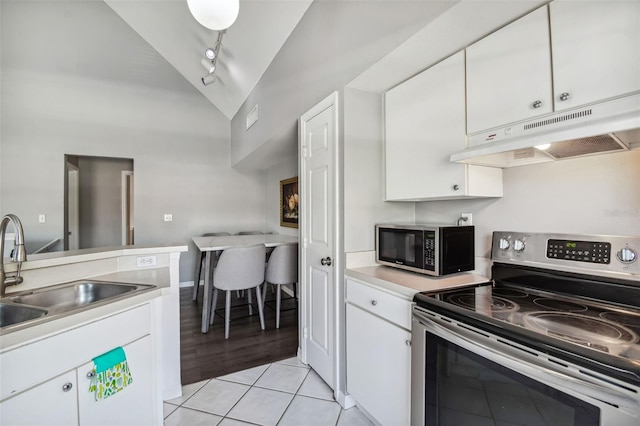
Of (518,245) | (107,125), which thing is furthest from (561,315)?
(107,125)

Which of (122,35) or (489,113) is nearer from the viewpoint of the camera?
(489,113)

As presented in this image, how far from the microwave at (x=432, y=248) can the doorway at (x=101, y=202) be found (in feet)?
15.5

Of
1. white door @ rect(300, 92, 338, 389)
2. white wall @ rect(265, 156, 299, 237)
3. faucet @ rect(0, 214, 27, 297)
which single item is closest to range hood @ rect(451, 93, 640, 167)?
white door @ rect(300, 92, 338, 389)

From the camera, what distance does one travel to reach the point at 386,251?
A: 1849 mm

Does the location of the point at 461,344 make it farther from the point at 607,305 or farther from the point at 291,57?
the point at 291,57

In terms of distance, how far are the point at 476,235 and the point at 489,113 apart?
0.71 m

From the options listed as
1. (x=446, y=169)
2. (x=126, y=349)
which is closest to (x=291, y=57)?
(x=446, y=169)

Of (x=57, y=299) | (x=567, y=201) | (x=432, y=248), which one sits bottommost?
(x=57, y=299)

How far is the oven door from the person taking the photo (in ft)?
2.45

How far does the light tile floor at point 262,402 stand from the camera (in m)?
1.73

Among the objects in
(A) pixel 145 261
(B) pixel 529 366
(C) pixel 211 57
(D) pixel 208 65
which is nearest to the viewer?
(B) pixel 529 366

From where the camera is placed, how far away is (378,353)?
5.11 ft

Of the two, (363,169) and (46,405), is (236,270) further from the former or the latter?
(46,405)

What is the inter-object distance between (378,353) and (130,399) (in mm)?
1227
